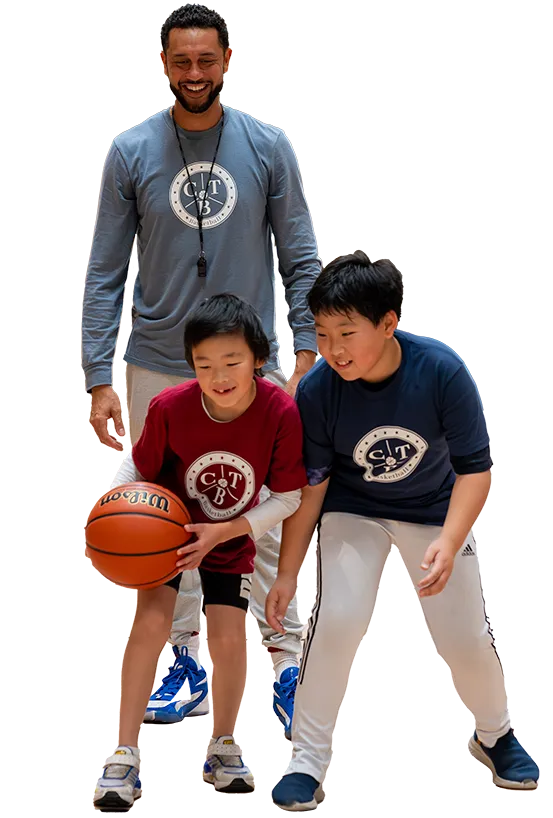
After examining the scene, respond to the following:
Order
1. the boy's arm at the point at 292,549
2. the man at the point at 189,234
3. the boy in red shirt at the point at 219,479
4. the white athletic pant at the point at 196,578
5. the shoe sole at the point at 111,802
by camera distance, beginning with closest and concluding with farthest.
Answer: the shoe sole at the point at 111,802 < the boy in red shirt at the point at 219,479 < the boy's arm at the point at 292,549 < the man at the point at 189,234 < the white athletic pant at the point at 196,578

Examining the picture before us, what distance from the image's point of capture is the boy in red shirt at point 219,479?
9.62 ft

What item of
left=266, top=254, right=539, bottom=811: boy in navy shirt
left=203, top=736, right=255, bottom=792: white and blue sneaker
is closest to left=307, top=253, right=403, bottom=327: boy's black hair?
left=266, top=254, right=539, bottom=811: boy in navy shirt

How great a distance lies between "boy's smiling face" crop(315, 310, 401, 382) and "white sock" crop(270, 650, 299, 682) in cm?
107

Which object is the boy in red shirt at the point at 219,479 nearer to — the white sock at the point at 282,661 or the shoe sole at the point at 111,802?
the shoe sole at the point at 111,802

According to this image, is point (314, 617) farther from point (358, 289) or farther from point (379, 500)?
point (358, 289)

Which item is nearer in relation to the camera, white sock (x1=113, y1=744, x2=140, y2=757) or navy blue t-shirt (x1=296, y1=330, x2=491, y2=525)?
white sock (x1=113, y1=744, x2=140, y2=757)

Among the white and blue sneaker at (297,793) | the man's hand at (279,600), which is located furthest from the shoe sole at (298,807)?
the man's hand at (279,600)

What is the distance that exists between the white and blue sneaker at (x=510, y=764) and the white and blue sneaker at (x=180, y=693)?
95cm

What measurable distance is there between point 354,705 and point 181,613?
642 millimetres

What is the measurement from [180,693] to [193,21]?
206 cm

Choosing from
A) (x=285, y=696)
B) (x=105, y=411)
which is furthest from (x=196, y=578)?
(x=105, y=411)

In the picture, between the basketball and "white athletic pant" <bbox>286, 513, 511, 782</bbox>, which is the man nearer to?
"white athletic pant" <bbox>286, 513, 511, 782</bbox>

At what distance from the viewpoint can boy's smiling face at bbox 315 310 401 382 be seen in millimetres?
2918

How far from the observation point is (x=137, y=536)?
9.43 feet
